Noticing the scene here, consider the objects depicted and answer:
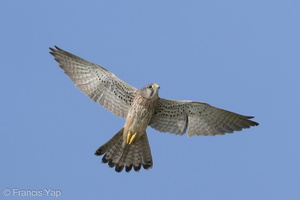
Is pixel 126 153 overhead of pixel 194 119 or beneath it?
beneath

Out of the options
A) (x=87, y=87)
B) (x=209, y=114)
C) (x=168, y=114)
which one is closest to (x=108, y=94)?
(x=87, y=87)

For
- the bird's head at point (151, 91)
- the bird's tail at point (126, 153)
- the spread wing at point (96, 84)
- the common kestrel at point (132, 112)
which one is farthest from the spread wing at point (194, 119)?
the spread wing at point (96, 84)

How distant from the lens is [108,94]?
1329cm

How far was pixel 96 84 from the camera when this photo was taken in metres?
13.3

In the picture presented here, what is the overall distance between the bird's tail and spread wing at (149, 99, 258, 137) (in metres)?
0.55

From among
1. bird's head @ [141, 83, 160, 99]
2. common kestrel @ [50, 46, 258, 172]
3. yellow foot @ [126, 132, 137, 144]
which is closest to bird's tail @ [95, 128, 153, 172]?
common kestrel @ [50, 46, 258, 172]

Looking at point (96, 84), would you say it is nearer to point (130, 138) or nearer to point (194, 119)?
point (130, 138)

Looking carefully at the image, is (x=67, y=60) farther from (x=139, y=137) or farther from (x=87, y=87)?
(x=139, y=137)

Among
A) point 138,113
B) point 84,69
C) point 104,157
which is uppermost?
point 84,69

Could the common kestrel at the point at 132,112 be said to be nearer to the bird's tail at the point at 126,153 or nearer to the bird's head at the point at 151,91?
the bird's tail at the point at 126,153

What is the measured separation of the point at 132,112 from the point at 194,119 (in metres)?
1.46

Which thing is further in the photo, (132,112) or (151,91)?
(132,112)

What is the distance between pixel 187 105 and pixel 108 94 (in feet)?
5.89

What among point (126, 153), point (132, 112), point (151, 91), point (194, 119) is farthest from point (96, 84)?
point (194, 119)
